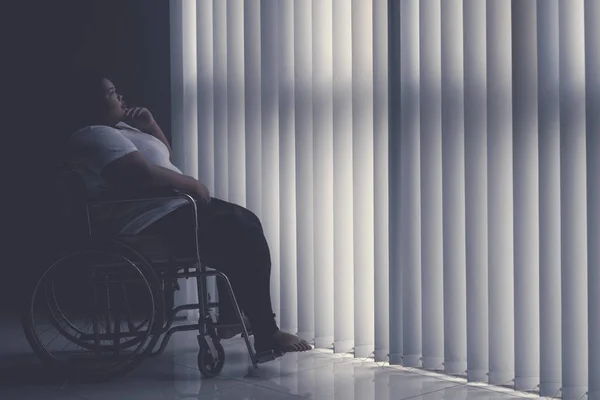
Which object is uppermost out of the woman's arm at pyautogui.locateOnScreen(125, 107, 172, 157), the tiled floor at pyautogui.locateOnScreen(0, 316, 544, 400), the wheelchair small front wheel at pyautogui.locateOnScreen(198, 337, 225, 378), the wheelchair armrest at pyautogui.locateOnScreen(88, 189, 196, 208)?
the woman's arm at pyautogui.locateOnScreen(125, 107, 172, 157)

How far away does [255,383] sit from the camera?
8.54 ft

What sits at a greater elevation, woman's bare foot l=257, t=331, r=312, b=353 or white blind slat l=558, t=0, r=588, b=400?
white blind slat l=558, t=0, r=588, b=400

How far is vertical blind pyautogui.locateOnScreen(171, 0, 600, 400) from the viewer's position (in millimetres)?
2371

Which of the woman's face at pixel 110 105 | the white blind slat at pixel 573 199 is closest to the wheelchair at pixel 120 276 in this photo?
the woman's face at pixel 110 105

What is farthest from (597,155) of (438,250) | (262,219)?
(262,219)

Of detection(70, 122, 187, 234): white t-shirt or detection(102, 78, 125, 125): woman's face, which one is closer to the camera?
detection(70, 122, 187, 234): white t-shirt

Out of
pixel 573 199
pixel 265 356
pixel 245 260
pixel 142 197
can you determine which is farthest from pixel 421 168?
pixel 142 197

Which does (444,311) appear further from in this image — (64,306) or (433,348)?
(64,306)

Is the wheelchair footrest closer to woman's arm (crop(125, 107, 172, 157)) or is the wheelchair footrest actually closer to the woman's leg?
the woman's leg

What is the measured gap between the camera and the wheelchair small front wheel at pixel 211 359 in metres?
2.63

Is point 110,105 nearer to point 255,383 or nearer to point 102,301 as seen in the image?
point 102,301

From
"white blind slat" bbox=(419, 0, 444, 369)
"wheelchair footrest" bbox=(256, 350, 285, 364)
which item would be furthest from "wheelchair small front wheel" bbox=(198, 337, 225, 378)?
"white blind slat" bbox=(419, 0, 444, 369)

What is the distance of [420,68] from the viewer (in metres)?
2.68

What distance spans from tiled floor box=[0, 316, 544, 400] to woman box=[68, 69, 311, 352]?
0.12 meters
